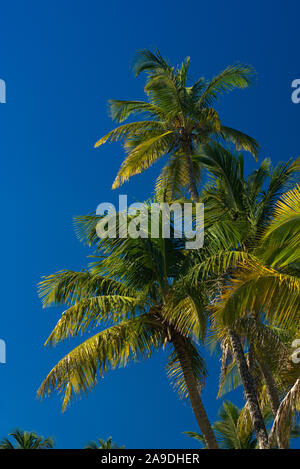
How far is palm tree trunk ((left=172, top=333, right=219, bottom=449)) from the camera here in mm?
13141

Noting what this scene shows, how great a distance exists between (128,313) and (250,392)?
381 cm

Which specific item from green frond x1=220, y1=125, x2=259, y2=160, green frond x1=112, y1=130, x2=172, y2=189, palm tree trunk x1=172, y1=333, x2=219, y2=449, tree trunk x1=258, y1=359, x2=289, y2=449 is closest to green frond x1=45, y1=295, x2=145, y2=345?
palm tree trunk x1=172, y1=333, x2=219, y2=449

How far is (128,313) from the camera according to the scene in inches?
548

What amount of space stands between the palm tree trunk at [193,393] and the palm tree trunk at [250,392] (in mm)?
1423

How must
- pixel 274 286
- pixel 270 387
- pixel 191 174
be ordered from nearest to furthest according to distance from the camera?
1. pixel 274 286
2. pixel 270 387
3. pixel 191 174

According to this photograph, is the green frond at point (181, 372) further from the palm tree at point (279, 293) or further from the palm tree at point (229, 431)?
the palm tree at point (229, 431)

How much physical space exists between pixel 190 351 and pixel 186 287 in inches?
82.1

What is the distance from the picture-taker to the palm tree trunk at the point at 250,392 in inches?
554

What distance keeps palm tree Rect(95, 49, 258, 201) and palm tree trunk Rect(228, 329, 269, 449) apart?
5.80 metres

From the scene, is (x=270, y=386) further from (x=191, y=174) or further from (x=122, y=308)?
(x=191, y=174)

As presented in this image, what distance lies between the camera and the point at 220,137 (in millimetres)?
20922

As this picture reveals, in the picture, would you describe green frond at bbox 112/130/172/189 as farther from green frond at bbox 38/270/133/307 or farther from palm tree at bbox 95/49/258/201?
green frond at bbox 38/270/133/307

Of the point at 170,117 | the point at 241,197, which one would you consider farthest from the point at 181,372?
the point at 170,117
